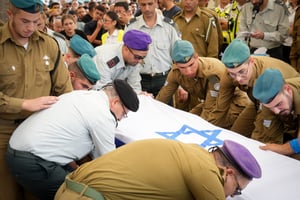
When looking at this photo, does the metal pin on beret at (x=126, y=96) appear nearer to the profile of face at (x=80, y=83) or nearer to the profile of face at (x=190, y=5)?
the profile of face at (x=80, y=83)

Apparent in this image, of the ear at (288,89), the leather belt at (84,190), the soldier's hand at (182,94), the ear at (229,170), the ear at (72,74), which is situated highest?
the ear at (229,170)

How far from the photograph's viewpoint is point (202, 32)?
179 inches

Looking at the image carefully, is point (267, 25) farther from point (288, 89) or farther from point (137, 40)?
point (288, 89)

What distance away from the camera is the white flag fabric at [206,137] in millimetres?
1961

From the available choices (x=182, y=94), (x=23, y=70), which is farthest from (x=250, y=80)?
(x=23, y=70)

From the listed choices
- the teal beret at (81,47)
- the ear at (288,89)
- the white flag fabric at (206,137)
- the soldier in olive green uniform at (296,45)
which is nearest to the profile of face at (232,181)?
the white flag fabric at (206,137)

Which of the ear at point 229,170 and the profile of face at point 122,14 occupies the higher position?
the ear at point 229,170

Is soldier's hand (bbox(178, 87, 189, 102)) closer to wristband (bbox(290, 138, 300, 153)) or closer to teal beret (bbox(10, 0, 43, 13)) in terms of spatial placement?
wristband (bbox(290, 138, 300, 153))

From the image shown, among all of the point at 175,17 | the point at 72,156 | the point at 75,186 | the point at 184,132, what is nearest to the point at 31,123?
the point at 72,156

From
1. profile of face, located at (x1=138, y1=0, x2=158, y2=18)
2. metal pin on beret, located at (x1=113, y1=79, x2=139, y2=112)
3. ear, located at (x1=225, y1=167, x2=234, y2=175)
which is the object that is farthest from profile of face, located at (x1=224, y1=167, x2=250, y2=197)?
profile of face, located at (x1=138, y1=0, x2=158, y2=18)

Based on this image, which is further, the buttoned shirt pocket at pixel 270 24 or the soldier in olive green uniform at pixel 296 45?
the buttoned shirt pocket at pixel 270 24

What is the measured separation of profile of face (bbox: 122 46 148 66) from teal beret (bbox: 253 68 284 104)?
112 centimetres

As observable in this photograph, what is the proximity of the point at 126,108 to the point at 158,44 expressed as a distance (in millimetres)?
1921

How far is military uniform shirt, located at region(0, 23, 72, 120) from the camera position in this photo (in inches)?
85.3
